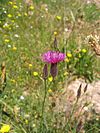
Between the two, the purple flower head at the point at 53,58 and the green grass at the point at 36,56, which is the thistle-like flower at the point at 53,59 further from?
the green grass at the point at 36,56

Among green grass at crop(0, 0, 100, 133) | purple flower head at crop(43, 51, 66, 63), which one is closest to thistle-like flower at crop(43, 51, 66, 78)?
purple flower head at crop(43, 51, 66, 63)

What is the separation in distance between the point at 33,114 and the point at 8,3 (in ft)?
7.18

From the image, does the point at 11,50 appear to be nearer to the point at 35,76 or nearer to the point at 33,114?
the point at 35,76

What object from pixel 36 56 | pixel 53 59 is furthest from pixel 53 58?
pixel 36 56

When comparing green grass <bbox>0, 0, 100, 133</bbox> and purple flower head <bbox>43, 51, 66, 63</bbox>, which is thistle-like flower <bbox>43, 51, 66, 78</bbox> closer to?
purple flower head <bbox>43, 51, 66, 63</bbox>

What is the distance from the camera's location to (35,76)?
3.45m

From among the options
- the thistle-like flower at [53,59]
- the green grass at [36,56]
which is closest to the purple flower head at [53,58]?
the thistle-like flower at [53,59]

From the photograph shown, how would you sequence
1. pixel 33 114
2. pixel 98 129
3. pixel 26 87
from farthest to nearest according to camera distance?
pixel 26 87 → pixel 33 114 → pixel 98 129

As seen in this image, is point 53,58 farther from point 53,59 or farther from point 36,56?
point 36,56

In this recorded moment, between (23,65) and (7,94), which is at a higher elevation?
(23,65)

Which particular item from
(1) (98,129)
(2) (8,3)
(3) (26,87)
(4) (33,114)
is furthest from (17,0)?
(1) (98,129)

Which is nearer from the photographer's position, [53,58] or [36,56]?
[53,58]

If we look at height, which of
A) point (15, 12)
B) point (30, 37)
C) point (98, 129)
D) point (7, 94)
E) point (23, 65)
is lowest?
point (98, 129)

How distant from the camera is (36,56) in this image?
381 cm
